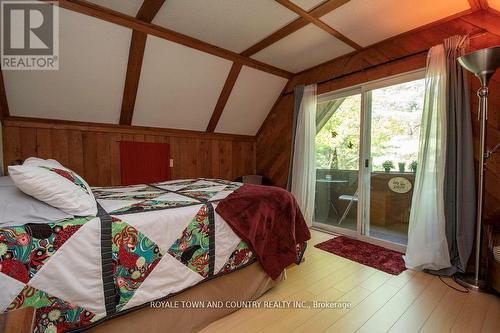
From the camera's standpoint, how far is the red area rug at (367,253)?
2.34m

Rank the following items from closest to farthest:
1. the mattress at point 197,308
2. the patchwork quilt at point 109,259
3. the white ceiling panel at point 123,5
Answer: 1. the patchwork quilt at point 109,259
2. the mattress at point 197,308
3. the white ceiling panel at point 123,5

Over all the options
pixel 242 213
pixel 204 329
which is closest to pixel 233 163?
pixel 242 213

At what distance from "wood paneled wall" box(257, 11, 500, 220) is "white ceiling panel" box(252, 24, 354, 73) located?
0.76 ft

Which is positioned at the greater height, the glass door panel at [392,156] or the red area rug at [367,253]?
the glass door panel at [392,156]

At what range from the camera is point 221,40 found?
8.98 feet

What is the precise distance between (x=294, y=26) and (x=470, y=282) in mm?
2930

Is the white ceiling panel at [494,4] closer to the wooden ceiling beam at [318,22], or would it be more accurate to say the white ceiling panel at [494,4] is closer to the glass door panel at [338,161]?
the wooden ceiling beam at [318,22]

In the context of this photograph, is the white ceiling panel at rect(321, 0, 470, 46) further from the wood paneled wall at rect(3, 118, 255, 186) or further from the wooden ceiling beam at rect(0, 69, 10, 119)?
the wooden ceiling beam at rect(0, 69, 10, 119)

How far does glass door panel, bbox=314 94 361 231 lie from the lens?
3.21 meters

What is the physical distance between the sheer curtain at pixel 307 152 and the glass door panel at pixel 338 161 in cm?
23

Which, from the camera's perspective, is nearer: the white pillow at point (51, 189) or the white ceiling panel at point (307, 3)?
the white pillow at point (51, 189)

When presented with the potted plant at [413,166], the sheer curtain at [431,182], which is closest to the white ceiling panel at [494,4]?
the sheer curtain at [431,182]
